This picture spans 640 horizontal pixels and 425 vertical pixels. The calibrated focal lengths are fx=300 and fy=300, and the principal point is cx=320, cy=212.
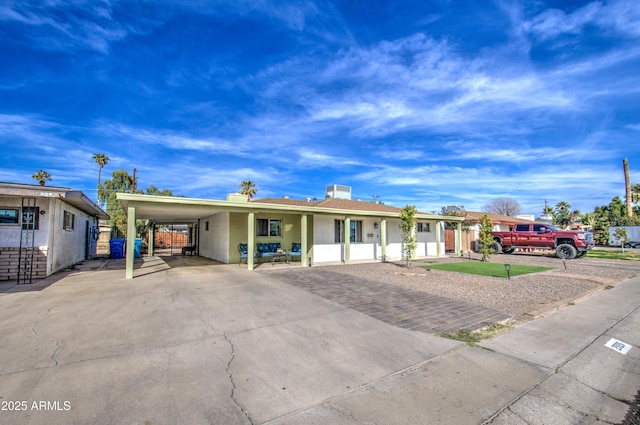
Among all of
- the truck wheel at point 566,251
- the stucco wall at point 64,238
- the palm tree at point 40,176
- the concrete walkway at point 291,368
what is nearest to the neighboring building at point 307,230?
the stucco wall at point 64,238

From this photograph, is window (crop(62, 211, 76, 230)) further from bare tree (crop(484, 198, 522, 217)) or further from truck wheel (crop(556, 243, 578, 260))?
bare tree (crop(484, 198, 522, 217))

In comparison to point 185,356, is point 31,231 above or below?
above

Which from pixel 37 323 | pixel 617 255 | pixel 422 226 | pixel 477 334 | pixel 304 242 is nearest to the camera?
pixel 477 334

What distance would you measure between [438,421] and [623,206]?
190 feet

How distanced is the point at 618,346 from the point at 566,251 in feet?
56.5

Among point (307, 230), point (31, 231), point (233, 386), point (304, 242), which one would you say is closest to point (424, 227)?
point (307, 230)

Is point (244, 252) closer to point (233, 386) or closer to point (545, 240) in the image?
point (233, 386)

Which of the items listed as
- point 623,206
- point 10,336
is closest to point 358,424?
point 10,336

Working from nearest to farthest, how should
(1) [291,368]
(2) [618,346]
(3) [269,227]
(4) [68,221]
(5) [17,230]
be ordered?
(1) [291,368] → (2) [618,346] → (5) [17,230] → (4) [68,221] → (3) [269,227]

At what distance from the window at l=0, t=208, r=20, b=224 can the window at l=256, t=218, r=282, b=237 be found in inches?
338

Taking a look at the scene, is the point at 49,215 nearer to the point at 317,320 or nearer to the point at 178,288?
the point at 178,288

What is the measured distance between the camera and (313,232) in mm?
15281

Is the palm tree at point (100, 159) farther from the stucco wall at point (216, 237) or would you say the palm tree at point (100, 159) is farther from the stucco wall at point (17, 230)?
the stucco wall at point (17, 230)

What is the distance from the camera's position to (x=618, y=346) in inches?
182
